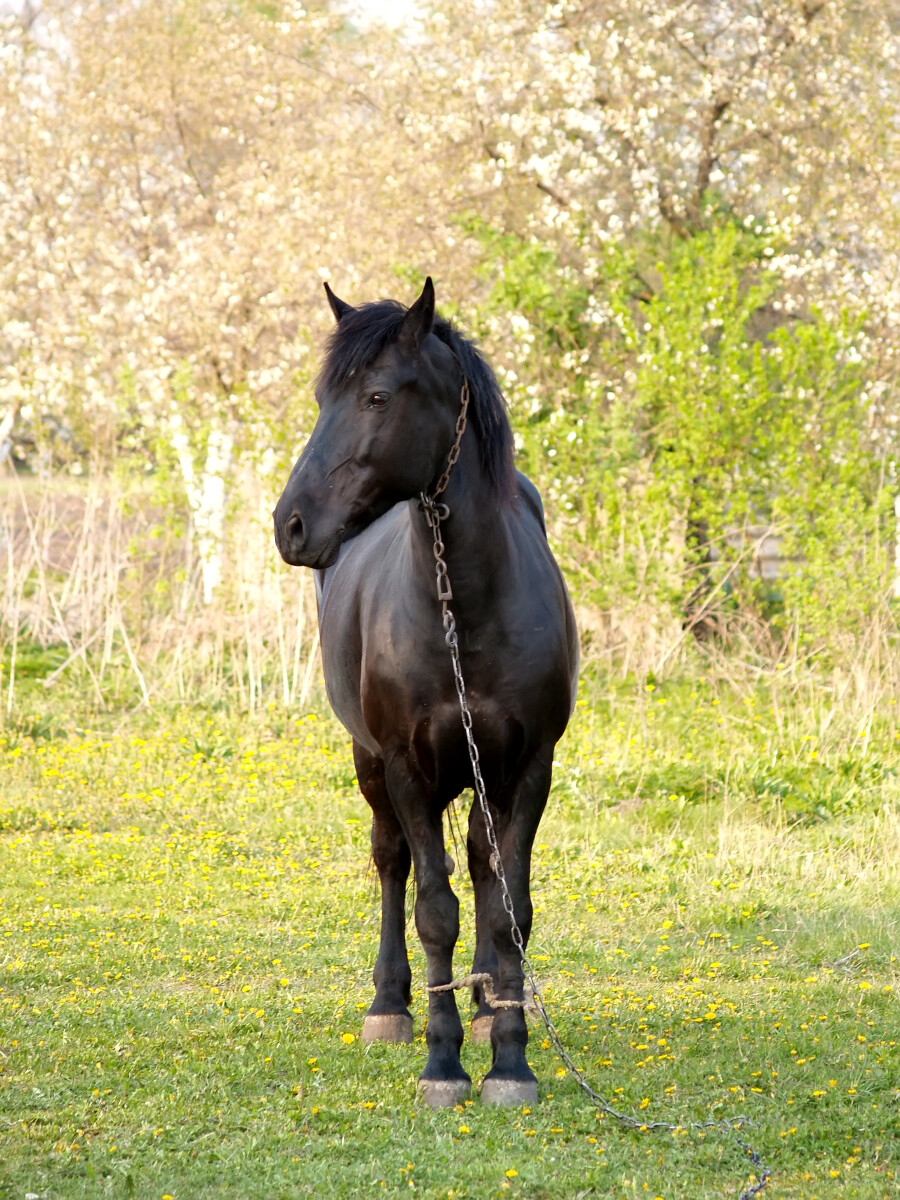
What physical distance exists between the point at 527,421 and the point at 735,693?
317 cm

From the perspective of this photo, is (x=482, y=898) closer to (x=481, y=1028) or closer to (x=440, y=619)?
(x=481, y=1028)

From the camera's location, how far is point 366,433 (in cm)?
361

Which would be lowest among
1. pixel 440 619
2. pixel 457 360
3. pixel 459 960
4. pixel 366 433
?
pixel 459 960

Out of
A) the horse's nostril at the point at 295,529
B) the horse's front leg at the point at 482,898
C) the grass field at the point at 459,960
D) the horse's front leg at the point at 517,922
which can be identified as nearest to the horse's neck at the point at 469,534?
the horse's nostril at the point at 295,529

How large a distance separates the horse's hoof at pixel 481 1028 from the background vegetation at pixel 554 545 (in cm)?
15

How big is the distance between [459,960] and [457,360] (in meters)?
2.71

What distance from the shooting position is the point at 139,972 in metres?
5.32

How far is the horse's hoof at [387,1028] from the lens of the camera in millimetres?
4578

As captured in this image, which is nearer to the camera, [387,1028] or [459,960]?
[387,1028]

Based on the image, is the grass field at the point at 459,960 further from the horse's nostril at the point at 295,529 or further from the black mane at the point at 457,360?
the black mane at the point at 457,360

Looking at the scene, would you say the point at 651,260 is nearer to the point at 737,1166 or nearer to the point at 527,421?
the point at 527,421

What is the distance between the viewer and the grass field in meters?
3.50

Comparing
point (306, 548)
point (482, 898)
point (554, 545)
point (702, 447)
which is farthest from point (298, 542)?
point (702, 447)

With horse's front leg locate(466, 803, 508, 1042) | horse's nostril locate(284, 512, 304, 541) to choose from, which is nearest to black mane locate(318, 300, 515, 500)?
horse's nostril locate(284, 512, 304, 541)
